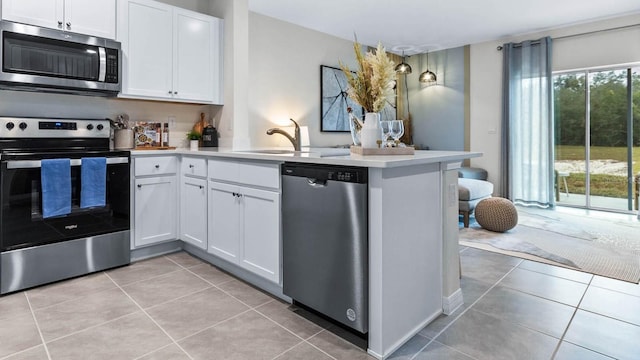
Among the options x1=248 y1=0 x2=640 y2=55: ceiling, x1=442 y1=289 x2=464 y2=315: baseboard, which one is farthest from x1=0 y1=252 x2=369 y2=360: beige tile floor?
x1=248 y1=0 x2=640 y2=55: ceiling

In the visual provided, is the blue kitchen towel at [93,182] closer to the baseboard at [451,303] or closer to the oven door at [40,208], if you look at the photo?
the oven door at [40,208]

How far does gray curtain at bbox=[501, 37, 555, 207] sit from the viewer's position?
5.25 meters

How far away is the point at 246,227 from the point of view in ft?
7.86

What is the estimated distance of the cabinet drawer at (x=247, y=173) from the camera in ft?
7.03

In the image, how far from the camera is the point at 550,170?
5273 millimetres

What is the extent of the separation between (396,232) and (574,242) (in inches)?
Answer: 111

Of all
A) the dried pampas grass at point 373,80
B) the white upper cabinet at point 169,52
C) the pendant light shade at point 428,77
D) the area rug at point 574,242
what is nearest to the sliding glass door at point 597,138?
the area rug at point 574,242

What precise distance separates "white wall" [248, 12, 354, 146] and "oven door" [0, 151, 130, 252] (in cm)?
200

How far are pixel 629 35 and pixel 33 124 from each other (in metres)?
6.56

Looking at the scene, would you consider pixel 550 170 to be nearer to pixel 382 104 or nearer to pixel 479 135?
pixel 479 135

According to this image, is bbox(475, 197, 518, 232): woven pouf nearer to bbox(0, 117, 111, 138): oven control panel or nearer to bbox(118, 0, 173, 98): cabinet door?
bbox(118, 0, 173, 98): cabinet door

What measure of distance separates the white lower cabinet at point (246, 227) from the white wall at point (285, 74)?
6.73ft

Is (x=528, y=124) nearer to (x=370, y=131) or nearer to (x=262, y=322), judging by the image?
(x=370, y=131)

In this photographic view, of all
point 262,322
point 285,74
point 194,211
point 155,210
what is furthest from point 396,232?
point 285,74
